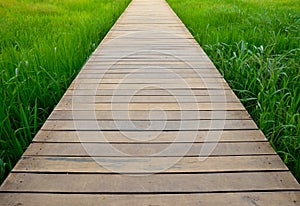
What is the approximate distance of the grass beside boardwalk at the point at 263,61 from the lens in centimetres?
201

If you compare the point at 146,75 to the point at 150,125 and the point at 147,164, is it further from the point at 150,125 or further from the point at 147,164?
the point at 147,164

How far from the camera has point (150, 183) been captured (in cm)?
129

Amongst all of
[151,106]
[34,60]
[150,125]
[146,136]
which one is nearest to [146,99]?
[151,106]

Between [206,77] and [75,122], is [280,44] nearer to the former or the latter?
[206,77]

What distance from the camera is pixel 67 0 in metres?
7.76

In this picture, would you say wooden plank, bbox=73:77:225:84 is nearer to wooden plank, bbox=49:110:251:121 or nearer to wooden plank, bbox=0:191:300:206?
wooden plank, bbox=49:110:251:121

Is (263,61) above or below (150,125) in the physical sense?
below

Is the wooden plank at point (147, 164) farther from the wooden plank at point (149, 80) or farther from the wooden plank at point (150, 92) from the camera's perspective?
the wooden plank at point (149, 80)

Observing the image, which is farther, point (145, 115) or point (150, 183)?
point (145, 115)

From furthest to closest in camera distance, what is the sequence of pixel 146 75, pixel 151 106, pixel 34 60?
pixel 34 60, pixel 146 75, pixel 151 106

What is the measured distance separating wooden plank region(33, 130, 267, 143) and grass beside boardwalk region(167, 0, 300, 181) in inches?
8.5

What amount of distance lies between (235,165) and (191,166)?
0.18 meters

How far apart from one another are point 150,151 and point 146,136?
0.14 m

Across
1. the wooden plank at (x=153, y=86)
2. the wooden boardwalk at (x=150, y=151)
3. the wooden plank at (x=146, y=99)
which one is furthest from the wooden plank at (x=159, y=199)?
the wooden plank at (x=153, y=86)
